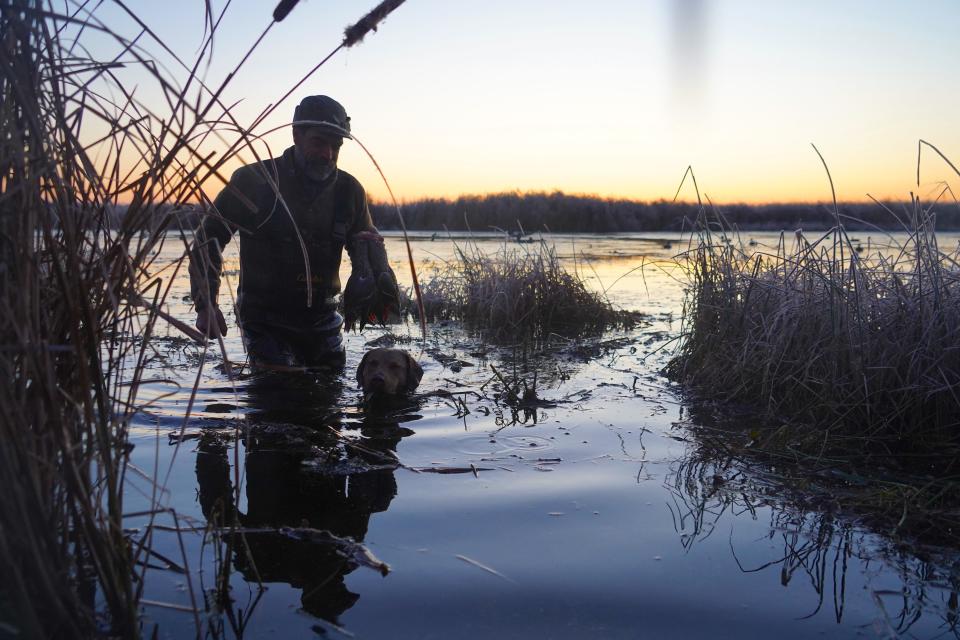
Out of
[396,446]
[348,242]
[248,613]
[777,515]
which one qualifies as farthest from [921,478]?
[348,242]

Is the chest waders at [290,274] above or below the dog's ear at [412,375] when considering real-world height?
above

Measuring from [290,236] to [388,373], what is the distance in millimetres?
1465

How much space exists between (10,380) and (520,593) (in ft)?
4.77

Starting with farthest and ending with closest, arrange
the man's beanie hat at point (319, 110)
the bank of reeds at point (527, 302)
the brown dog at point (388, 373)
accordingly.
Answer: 1. the bank of reeds at point (527, 302)
2. the man's beanie hat at point (319, 110)
3. the brown dog at point (388, 373)

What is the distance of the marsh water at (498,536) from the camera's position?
6.94ft

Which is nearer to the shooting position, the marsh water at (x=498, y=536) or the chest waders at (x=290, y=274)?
the marsh water at (x=498, y=536)

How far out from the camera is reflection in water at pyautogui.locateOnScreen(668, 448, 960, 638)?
7.27 ft

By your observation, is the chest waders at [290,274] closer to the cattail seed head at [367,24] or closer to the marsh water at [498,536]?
the marsh water at [498,536]

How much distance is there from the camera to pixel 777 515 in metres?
2.94

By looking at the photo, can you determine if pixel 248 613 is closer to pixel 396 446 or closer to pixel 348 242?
pixel 396 446

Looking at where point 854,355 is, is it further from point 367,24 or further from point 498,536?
point 367,24

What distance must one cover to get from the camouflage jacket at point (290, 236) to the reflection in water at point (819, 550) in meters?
3.48

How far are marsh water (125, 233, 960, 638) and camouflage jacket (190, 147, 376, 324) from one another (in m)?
1.38

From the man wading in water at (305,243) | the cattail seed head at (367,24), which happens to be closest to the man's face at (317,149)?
the man wading in water at (305,243)
